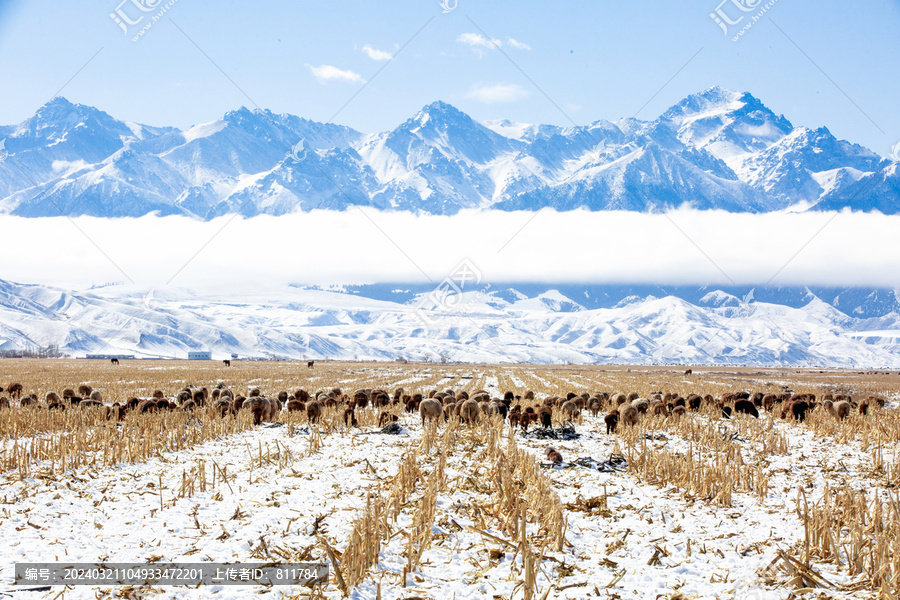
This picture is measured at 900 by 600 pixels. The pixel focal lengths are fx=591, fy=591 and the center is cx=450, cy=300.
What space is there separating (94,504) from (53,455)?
317 cm

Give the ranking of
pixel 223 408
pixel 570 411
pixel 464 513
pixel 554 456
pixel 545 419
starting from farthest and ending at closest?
pixel 570 411 < pixel 223 408 < pixel 545 419 < pixel 554 456 < pixel 464 513

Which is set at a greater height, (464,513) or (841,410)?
(464,513)

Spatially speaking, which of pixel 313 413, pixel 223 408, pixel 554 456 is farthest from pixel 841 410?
pixel 223 408

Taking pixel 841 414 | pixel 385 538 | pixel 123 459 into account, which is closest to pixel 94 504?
pixel 123 459

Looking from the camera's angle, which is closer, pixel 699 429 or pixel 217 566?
pixel 217 566

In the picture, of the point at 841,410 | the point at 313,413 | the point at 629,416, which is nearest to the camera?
the point at 629,416

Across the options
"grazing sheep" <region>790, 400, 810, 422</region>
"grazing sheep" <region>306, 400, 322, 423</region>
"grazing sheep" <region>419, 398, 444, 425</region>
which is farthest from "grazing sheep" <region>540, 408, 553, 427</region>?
"grazing sheep" <region>790, 400, 810, 422</region>

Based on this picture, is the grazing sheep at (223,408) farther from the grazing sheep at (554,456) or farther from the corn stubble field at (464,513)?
the grazing sheep at (554,456)

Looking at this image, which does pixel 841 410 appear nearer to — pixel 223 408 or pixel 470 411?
pixel 470 411

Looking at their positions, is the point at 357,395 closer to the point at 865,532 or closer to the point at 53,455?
the point at 53,455

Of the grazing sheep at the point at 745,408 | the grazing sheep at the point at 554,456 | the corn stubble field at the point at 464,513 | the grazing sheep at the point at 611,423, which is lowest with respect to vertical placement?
the grazing sheep at the point at 745,408

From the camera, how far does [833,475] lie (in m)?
12.2

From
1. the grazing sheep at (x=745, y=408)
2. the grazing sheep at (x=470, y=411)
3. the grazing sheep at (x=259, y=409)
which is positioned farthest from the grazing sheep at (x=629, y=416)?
the grazing sheep at (x=259, y=409)

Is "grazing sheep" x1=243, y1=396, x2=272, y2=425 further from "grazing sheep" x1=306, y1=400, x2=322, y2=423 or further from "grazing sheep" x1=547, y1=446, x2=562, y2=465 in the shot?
"grazing sheep" x1=547, y1=446, x2=562, y2=465
